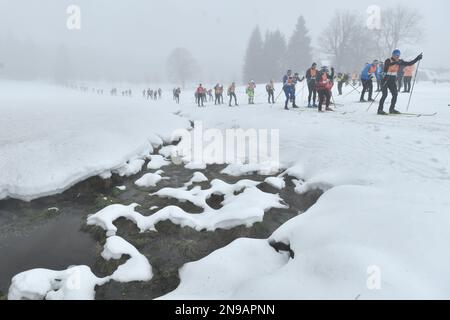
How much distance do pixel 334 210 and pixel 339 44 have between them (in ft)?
203

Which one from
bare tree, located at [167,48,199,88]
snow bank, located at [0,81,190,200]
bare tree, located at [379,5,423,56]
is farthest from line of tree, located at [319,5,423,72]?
snow bank, located at [0,81,190,200]

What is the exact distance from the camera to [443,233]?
4266mm

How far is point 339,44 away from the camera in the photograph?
193ft

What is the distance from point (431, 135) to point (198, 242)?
7208 millimetres

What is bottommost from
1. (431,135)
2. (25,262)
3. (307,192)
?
(25,262)

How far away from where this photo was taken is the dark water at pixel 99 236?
17.4 feet

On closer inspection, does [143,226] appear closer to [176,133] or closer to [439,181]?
[439,181]

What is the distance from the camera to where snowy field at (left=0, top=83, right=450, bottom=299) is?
3.87 metres

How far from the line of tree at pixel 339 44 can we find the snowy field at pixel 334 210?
5155 centimetres

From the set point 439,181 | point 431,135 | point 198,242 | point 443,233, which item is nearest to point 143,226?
point 198,242

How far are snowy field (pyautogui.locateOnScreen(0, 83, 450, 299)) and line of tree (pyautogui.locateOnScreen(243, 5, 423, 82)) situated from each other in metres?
51.6

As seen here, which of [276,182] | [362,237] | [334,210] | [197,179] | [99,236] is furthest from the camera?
[197,179]

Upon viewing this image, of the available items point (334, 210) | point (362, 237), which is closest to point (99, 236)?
point (334, 210)

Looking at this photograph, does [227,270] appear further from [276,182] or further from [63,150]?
[63,150]
